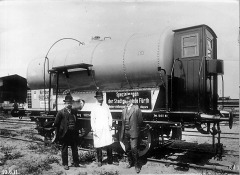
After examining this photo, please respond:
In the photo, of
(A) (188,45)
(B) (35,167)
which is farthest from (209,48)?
(B) (35,167)

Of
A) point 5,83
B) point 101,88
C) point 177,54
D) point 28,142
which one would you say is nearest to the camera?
point 177,54

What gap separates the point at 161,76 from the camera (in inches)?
308

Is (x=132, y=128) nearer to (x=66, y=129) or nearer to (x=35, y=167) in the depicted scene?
(x=66, y=129)

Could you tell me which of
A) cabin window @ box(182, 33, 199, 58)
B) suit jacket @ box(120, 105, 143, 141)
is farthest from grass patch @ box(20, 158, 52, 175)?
cabin window @ box(182, 33, 199, 58)

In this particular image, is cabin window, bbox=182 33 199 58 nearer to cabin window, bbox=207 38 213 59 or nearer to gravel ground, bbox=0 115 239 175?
cabin window, bbox=207 38 213 59

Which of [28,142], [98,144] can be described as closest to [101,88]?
[98,144]

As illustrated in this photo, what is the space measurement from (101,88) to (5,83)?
1127 inches

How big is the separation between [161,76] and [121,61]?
1.41 m

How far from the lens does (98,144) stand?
768 cm

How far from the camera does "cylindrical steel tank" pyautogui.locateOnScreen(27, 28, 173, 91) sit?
788 centimetres

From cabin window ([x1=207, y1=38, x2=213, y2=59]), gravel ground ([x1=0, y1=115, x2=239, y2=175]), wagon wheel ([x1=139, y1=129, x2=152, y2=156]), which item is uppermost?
cabin window ([x1=207, y1=38, x2=213, y2=59])

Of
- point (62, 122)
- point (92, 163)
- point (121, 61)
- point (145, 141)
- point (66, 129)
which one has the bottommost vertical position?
point (92, 163)

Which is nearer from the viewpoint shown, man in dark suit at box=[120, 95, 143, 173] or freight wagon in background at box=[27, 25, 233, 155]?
man in dark suit at box=[120, 95, 143, 173]

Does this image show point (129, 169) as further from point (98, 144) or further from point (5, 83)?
point (5, 83)
